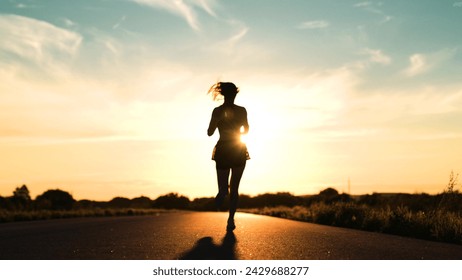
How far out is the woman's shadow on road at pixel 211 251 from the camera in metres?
5.87

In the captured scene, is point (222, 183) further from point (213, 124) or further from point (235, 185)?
point (213, 124)

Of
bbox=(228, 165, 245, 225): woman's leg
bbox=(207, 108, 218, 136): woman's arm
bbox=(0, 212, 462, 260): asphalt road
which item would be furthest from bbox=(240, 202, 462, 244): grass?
bbox=(207, 108, 218, 136): woman's arm

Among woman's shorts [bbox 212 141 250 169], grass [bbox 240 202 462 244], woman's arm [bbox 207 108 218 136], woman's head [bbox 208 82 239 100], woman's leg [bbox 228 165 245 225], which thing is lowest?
grass [bbox 240 202 462 244]

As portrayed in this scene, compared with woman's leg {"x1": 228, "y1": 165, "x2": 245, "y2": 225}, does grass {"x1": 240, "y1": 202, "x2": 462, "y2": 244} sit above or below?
below

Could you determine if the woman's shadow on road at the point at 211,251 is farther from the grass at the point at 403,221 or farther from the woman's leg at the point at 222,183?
the grass at the point at 403,221

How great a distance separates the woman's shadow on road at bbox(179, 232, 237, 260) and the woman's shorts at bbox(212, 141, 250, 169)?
1.75 m

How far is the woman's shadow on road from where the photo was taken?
587 cm

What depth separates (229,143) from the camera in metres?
9.11

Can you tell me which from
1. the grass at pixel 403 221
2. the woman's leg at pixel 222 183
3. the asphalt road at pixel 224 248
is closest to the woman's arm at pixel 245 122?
the woman's leg at pixel 222 183

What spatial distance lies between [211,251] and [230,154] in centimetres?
291

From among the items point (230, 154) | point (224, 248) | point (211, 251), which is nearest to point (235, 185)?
point (230, 154)

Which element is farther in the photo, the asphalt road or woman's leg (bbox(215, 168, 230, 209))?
woman's leg (bbox(215, 168, 230, 209))

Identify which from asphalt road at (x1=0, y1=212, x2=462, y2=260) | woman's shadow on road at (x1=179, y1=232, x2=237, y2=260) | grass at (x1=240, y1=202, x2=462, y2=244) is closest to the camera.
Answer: woman's shadow on road at (x1=179, y1=232, x2=237, y2=260)

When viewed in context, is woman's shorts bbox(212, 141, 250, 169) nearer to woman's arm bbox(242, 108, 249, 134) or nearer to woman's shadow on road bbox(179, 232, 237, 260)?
woman's arm bbox(242, 108, 249, 134)
